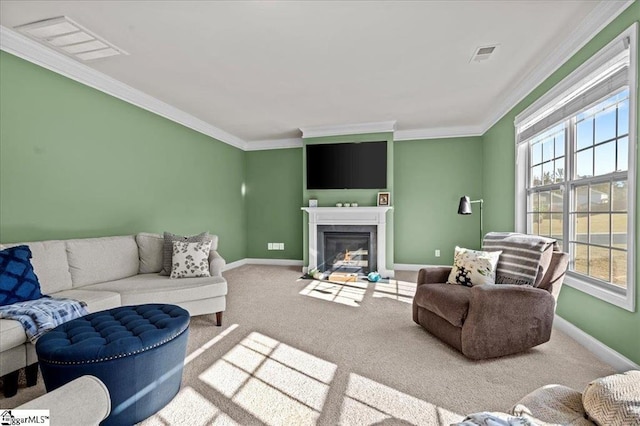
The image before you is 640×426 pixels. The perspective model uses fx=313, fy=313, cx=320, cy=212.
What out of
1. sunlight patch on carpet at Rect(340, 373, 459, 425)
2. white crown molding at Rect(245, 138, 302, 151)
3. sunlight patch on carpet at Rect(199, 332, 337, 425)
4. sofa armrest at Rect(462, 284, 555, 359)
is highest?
white crown molding at Rect(245, 138, 302, 151)

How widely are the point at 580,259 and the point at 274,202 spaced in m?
4.81

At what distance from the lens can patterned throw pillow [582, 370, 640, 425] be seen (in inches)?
37.3

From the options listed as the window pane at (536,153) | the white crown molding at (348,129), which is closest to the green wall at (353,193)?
the white crown molding at (348,129)

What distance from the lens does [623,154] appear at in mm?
2230

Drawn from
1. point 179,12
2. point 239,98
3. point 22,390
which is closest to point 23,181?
point 22,390

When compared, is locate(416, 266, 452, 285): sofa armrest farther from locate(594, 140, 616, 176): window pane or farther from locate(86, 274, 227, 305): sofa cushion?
locate(86, 274, 227, 305): sofa cushion

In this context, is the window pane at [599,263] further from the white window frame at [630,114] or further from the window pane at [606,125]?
the window pane at [606,125]

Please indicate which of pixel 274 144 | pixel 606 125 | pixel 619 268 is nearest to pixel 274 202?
pixel 274 144

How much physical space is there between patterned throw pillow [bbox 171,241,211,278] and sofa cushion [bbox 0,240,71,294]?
0.85 metres

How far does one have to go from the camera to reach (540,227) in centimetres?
346

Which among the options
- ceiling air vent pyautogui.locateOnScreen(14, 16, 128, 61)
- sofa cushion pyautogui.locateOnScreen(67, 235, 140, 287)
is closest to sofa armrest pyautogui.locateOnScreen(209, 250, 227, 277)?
sofa cushion pyautogui.locateOnScreen(67, 235, 140, 287)

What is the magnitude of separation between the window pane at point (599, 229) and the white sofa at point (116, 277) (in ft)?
10.6

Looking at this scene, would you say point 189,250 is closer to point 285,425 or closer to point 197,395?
point 197,395

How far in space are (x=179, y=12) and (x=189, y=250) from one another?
6.90 ft
